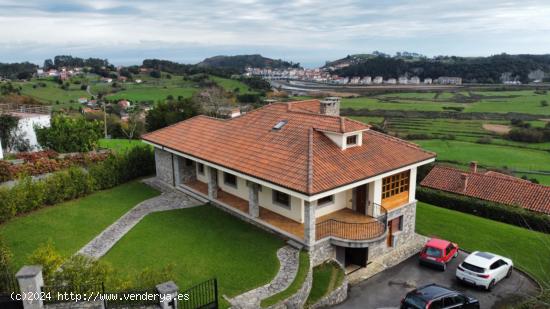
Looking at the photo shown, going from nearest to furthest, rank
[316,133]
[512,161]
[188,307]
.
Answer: [188,307], [316,133], [512,161]

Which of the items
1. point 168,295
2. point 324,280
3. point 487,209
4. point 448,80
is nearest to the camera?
point 168,295

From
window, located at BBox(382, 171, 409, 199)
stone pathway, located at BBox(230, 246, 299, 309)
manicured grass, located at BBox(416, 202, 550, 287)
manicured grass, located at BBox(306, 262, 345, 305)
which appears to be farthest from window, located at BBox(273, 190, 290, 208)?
manicured grass, located at BBox(416, 202, 550, 287)

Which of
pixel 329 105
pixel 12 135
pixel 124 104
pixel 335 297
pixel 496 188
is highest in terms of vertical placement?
pixel 329 105

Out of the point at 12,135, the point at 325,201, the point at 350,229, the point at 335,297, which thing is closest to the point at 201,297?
the point at 335,297

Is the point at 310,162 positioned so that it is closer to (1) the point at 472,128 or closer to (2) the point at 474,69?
(1) the point at 472,128

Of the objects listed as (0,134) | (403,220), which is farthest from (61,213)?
(0,134)

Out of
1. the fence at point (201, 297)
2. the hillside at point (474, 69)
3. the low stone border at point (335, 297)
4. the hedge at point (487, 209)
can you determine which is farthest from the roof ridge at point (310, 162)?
the hillside at point (474, 69)

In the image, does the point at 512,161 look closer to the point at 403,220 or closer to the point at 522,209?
the point at 522,209
